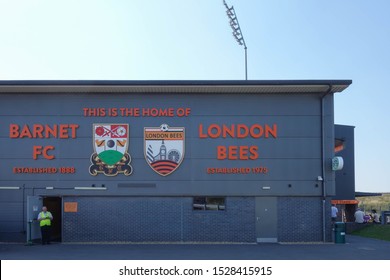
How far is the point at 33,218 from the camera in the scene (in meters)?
22.6

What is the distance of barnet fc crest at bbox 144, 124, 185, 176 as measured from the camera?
2306 cm

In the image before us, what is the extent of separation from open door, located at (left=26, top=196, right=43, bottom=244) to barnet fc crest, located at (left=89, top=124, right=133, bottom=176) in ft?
8.47

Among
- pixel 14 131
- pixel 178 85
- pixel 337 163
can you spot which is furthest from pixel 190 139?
pixel 14 131

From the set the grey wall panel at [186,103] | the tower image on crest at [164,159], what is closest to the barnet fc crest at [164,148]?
the tower image on crest at [164,159]

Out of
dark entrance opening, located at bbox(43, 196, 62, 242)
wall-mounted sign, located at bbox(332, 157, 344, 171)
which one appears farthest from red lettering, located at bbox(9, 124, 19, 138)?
wall-mounted sign, located at bbox(332, 157, 344, 171)

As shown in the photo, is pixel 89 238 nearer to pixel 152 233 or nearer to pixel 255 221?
pixel 152 233

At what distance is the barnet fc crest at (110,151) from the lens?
23.2 m

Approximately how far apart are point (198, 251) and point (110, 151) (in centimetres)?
626

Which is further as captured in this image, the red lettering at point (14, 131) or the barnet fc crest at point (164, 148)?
the red lettering at point (14, 131)

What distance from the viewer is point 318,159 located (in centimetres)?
2331

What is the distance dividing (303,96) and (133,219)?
9.01 meters

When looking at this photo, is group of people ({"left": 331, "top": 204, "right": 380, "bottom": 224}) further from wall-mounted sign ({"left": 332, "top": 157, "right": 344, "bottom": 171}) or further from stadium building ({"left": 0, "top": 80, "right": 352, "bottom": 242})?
wall-mounted sign ({"left": 332, "top": 157, "right": 344, "bottom": 171})

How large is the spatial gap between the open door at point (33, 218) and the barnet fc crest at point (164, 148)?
497cm

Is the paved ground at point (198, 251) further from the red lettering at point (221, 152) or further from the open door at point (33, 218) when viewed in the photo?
the red lettering at point (221, 152)
